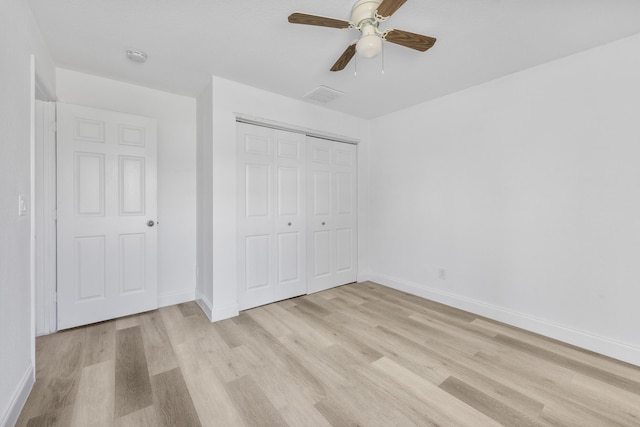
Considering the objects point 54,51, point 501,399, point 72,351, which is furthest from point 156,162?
point 501,399

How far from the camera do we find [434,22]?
1.87 metres

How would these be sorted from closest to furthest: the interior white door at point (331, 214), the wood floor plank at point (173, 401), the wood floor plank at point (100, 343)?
1. the wood floor plank at point (173, 401)
2. the wood floor plank at point (100, 343)
3. the interior white door at point (331, 214)

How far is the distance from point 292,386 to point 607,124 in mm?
3108

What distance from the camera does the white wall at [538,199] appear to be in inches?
80.9

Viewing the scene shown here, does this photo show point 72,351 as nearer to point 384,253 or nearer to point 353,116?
point 384,253

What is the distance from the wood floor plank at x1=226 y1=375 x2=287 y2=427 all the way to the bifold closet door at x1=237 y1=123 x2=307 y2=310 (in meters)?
1.25

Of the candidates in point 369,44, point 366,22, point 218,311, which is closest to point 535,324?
point 369,44

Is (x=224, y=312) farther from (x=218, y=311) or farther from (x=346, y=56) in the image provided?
(x=346, y=56)

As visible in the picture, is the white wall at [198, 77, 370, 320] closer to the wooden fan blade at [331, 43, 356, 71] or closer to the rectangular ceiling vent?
the rectangular ceiling vent

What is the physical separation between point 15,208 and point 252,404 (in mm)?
1750

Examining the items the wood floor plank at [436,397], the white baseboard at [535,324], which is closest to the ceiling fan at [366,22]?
the wood floor plank at [436,397]

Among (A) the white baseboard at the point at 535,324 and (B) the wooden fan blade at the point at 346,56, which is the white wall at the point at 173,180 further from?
(A) the white baseboard at the point at 535,324

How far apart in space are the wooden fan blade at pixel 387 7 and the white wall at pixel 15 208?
196cm

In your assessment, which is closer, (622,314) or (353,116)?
(622,314)
